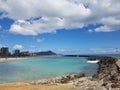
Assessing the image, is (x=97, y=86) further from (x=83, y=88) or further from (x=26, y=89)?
(x=26, y=89)

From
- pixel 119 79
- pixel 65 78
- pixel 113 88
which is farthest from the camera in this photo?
pixel 65 78

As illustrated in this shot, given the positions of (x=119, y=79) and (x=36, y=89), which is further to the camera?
(x=119, y=79)

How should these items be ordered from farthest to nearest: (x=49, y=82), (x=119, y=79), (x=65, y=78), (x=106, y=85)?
1. (x=65, y=78)
2. (x=49, y=82)
3. (x=119, y=79)
4. (x=106, y=85)

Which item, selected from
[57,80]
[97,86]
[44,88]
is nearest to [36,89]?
[44,88]

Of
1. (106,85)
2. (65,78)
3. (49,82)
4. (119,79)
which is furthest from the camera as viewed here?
(65,78)

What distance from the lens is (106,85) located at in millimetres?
26594

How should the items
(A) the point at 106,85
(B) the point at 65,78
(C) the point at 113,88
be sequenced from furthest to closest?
(B) the point at 65,78
(A) the point at 106,85
(C) the point at 113,88

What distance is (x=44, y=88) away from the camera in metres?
27.7

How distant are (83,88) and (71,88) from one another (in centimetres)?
142

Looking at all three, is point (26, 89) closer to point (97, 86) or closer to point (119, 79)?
point (97, 86)

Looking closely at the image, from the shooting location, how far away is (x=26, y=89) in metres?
27.2

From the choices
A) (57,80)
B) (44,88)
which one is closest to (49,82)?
(57,80)

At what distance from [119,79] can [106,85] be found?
2.80 meters

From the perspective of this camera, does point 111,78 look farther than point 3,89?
Yes
